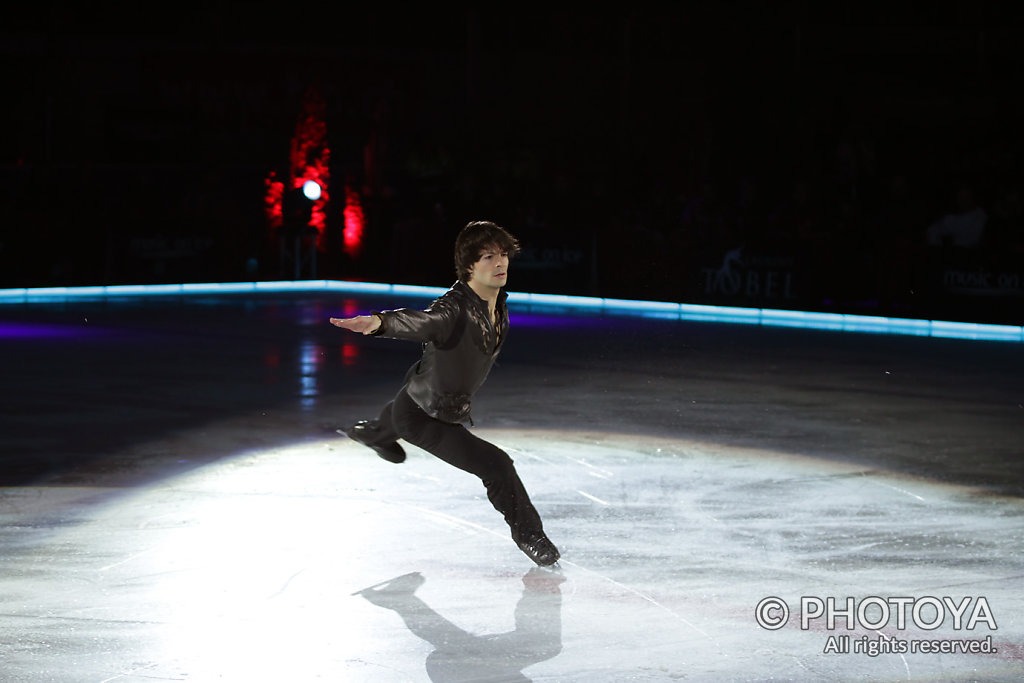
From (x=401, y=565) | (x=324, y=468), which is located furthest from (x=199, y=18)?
(x=401, y=565)

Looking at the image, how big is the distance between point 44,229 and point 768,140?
12117 millimetres

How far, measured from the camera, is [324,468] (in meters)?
8.70

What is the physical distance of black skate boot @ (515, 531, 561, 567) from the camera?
641cm

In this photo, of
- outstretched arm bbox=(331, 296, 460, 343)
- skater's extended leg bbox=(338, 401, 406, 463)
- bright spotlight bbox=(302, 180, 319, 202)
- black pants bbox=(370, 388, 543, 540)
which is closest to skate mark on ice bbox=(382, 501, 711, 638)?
black pants bbox=(370, 388, 543, 540)

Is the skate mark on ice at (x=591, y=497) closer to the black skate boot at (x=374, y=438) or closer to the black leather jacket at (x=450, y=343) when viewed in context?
the black skate boot at (x=374, y=438)

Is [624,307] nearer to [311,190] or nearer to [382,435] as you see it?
[311,190]

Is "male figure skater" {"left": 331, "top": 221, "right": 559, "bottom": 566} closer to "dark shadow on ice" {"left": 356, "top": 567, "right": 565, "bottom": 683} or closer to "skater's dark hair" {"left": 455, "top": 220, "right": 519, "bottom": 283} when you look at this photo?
"skater's dark hair" {"left": 455, "top": 220, "right": 519, "bottom": 283}

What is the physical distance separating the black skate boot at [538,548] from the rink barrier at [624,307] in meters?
11.5

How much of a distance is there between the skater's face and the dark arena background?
1263mm

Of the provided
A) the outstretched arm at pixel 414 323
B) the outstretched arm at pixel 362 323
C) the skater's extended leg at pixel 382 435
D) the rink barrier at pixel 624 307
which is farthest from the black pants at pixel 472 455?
the rink barrier at pixel 624 307

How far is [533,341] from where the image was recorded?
16.0 m

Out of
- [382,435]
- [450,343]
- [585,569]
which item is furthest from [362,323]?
[585,569]

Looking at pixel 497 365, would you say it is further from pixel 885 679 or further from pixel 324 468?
pixel 885 679

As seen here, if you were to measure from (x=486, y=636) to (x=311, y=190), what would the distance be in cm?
2016
